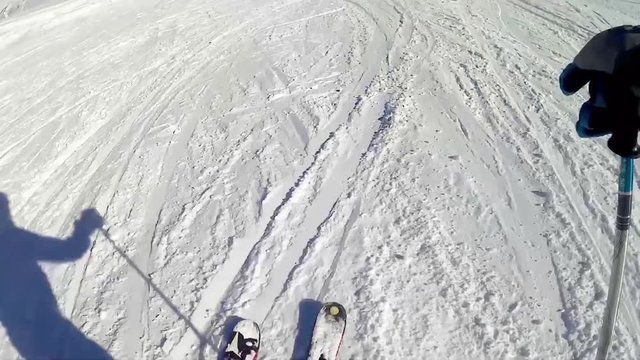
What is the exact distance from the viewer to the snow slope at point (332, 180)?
4.00 metres

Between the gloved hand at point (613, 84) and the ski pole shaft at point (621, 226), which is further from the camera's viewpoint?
the ski pole shaft at point (621, 226)

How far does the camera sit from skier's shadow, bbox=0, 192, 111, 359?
3891 millimetres

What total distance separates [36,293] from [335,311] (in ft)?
8.20

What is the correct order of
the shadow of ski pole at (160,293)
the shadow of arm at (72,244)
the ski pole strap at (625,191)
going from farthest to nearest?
1. the shadow of arm at (72,244)
2. the shadow of ski pole at (160,293)
3. the ski pole strap at (625,191)

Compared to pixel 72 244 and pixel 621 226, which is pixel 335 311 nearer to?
pixel 621 226

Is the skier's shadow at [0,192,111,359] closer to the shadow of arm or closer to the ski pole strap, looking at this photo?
the shadow of arm

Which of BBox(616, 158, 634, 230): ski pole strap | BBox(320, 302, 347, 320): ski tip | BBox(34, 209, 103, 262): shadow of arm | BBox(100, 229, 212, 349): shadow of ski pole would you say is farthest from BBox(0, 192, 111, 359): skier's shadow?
BBox(616, 158, 634, 230): ski pole strap

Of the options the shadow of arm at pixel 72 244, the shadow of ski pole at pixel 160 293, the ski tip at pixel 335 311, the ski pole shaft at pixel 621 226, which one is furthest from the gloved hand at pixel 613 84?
the shadow of arm at pixel 72 244

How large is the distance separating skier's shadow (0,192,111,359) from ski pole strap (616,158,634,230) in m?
3.47

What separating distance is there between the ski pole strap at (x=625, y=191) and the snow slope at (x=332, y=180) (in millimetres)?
1704

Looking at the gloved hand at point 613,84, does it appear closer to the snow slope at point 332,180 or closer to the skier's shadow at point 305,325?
the snow slope at point 332,180

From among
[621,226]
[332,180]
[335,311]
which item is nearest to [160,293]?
[335,311]

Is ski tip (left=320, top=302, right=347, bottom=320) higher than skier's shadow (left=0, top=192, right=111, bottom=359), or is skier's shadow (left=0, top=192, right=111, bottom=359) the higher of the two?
skier's shadow (left=0, top=192, right=111, bottom=359)

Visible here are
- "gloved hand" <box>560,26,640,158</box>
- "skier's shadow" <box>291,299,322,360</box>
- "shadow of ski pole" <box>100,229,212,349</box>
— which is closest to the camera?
"gloved hand" <box>560,26,640,158</box>
